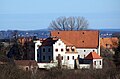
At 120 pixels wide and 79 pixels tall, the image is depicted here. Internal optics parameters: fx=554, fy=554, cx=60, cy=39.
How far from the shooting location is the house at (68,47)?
54.8m

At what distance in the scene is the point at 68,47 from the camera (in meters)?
55.9

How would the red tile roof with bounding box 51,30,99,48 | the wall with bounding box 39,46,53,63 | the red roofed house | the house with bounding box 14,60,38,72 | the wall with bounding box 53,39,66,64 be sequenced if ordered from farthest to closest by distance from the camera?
the red tile roof with bounding box 51,30,99,48 < the wall with bounding box 39,46,53,63 < the wall with bounding box 53,39,66,64 < the red roofed house < the house with bounding box 14,60,38,72

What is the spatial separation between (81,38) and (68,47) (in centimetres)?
375

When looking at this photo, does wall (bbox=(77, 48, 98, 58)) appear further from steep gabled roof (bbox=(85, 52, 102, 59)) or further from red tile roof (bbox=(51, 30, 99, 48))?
steep gabled roof (bbox=(85, 52, 102, 59))

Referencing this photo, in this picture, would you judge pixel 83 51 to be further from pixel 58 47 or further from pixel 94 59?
pixel 58 47

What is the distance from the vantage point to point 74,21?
76.8 meters

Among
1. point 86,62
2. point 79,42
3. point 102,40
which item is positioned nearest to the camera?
point 86,62

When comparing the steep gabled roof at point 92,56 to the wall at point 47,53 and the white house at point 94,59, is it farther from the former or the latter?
the wall at point 47,53

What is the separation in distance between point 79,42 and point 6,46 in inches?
388

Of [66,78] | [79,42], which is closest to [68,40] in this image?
[79,42]

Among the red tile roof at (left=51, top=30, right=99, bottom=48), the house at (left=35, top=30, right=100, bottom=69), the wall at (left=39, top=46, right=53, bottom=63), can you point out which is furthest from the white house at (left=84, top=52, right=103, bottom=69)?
the wall at (left=39, top=46, right=53, bottom=63)

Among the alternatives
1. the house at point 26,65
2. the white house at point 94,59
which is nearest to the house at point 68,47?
the white house at point 94,59

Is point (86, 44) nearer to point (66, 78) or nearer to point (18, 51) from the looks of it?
point (18, 51)

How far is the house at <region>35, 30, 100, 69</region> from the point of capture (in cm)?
5481
